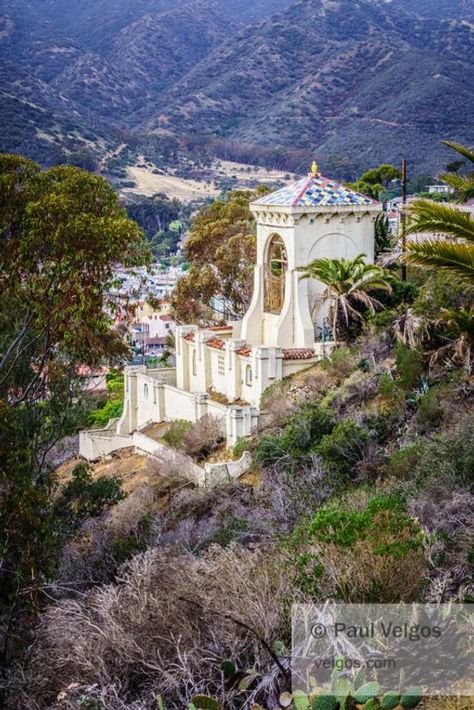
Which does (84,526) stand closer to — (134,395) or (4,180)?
(4,180)

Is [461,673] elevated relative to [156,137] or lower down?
lower down

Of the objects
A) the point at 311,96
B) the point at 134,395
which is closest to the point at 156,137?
the point at 311,96

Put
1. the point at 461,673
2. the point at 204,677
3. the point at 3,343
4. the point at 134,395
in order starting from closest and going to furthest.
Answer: the point at 461,673 < the point at 204,677 < the point at 3,343 < the point at 134,395

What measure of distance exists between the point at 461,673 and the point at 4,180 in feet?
33.2

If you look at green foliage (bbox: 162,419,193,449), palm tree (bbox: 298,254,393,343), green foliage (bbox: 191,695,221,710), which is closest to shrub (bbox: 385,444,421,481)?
palm tree (bbox: 298,254,393,343)

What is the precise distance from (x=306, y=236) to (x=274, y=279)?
1.55 meters

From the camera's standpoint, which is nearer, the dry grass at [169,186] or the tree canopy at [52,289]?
the tree canopy at [52,289]

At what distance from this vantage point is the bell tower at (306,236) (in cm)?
2375

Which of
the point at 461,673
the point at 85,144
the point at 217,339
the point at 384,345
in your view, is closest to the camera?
the point at 461,673

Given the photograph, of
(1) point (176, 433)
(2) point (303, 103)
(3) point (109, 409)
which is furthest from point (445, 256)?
(2) point (303, 103)

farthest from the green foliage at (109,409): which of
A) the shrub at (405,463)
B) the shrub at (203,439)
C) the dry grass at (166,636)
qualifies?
the dry grass at (166,636)

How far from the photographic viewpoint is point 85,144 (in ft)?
468
